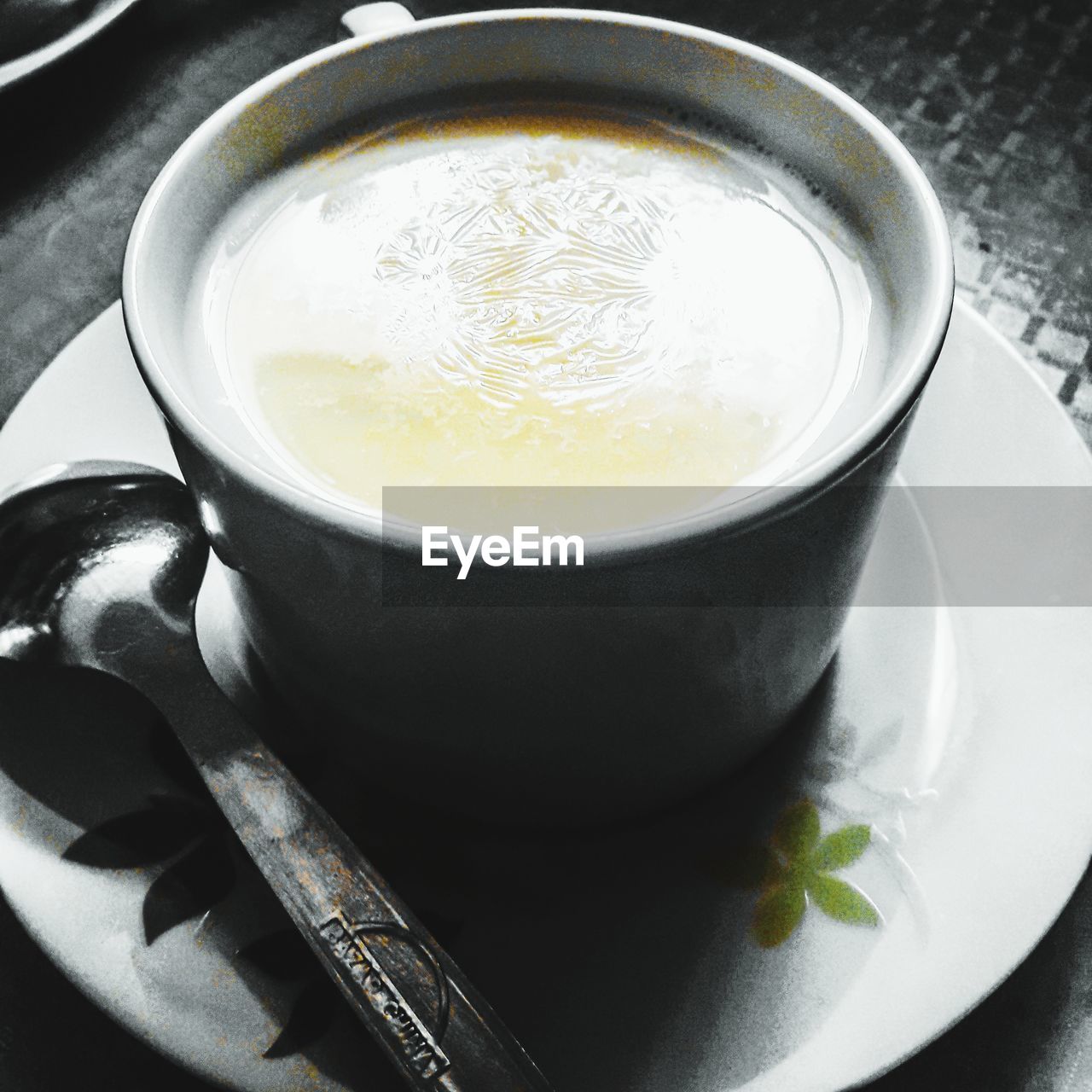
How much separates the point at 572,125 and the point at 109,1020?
60 cm

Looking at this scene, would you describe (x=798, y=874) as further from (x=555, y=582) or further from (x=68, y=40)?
(x=68, y=40)

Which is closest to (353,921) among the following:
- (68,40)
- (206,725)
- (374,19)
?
(206,725)

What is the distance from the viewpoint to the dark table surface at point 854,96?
880 mm

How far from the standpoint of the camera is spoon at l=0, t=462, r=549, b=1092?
447 millimetres

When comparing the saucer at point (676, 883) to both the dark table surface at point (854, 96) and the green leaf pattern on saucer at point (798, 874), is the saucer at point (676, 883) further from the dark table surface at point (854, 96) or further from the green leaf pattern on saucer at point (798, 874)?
the dark table surface at point (854, 96)

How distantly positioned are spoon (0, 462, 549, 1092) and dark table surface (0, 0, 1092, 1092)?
22 centimetres

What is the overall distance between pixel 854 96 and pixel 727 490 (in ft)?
2.19

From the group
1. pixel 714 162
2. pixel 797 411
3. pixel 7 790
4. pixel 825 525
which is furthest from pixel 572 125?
pixel 7 790

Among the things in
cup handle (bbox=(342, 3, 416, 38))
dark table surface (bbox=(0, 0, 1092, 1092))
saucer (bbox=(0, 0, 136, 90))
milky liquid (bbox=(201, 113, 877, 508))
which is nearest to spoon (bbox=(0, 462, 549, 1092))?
milky liquid (bbox=(201, 113, 877, 508))

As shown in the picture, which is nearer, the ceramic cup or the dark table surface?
the ceramic cup

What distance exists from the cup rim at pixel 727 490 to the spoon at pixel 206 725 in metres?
0.14
